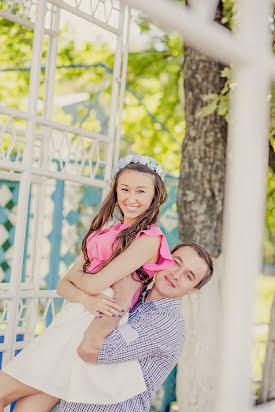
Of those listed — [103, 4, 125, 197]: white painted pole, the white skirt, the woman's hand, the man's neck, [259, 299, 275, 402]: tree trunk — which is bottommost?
[259, 299, 275, 402]: tree trunk

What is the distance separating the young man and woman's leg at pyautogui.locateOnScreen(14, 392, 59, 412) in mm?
59

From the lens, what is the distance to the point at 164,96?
26.5 feet

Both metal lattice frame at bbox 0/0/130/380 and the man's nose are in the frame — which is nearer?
the man's nose

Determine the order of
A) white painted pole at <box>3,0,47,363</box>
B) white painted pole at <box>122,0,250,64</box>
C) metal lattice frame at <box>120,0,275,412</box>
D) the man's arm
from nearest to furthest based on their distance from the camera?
white painted pole at <box>122,0,250,64</box> < metal lattice frame at <box>120,0,275,412</box> < the man's arm < white painted pole at <box>3,0,47,363</box>

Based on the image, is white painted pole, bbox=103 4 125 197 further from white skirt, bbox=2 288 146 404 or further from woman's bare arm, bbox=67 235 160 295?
white skirt, bbox=2 288 146 404

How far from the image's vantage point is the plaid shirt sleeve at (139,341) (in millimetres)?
2209

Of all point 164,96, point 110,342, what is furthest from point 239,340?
point 164,96

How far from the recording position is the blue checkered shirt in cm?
222

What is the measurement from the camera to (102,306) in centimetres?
223

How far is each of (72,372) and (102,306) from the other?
28cm

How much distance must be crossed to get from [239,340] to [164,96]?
709 cm

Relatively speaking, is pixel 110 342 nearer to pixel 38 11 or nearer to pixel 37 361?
pixel 37 361

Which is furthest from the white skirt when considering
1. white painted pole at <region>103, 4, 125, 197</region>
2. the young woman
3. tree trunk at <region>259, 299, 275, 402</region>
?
tree trunk at <region>259, 299, 275, 402</region>

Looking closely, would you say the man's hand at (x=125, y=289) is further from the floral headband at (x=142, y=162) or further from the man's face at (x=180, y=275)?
the floral headband at (x=142, y=162)
